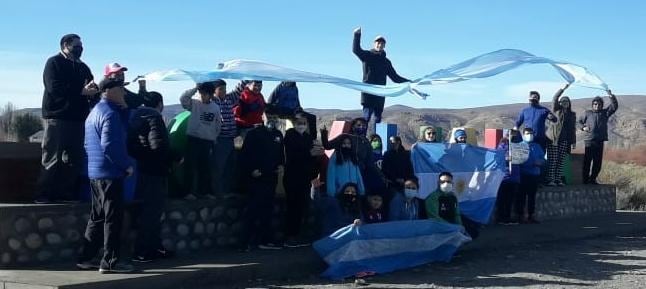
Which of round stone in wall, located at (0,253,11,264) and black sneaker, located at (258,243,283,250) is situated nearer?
round stone in wall, located at (0,253,11,264)

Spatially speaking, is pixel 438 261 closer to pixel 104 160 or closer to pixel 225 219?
pixel 225 219

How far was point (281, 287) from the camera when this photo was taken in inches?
391

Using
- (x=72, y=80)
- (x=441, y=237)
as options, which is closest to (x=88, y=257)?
(x=72, y=80)

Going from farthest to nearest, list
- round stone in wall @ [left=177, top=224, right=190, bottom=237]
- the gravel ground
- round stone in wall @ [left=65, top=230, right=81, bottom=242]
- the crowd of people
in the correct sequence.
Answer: round stone in wall @ [left=177, top=224, right=190, bottom=237] < the gravel ground < round stone in wall @ [left=65, top=230, right=81, bottom=242] < the crowd of people

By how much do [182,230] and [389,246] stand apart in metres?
2.55

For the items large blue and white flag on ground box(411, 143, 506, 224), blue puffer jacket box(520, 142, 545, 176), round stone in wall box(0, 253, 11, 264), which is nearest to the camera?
round stone in wall box(0, 253, 11, 264)

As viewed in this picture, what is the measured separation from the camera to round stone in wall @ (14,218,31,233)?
9.30 m

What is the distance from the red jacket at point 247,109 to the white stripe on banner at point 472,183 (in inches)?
131

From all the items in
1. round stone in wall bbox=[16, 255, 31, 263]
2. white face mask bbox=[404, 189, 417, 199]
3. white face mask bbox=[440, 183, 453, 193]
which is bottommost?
round stone in wall bbox=[16, 255, 31, 263]

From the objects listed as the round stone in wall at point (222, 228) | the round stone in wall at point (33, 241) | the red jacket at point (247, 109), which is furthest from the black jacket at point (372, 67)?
the round stone in wall at point (33, 241)

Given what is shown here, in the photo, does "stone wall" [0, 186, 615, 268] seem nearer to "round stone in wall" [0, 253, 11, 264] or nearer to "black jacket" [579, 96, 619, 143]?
"round stone in wall" [0, 253, 11, 264]

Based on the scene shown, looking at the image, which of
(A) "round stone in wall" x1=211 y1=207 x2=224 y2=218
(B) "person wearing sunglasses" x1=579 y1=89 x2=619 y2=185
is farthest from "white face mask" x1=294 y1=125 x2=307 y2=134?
(B) "person wearing sunglasses" x1=579 y1=89 x2=619 y2=185

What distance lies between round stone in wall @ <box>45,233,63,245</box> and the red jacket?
326 cm

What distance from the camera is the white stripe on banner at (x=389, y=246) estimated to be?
35.2 feet
